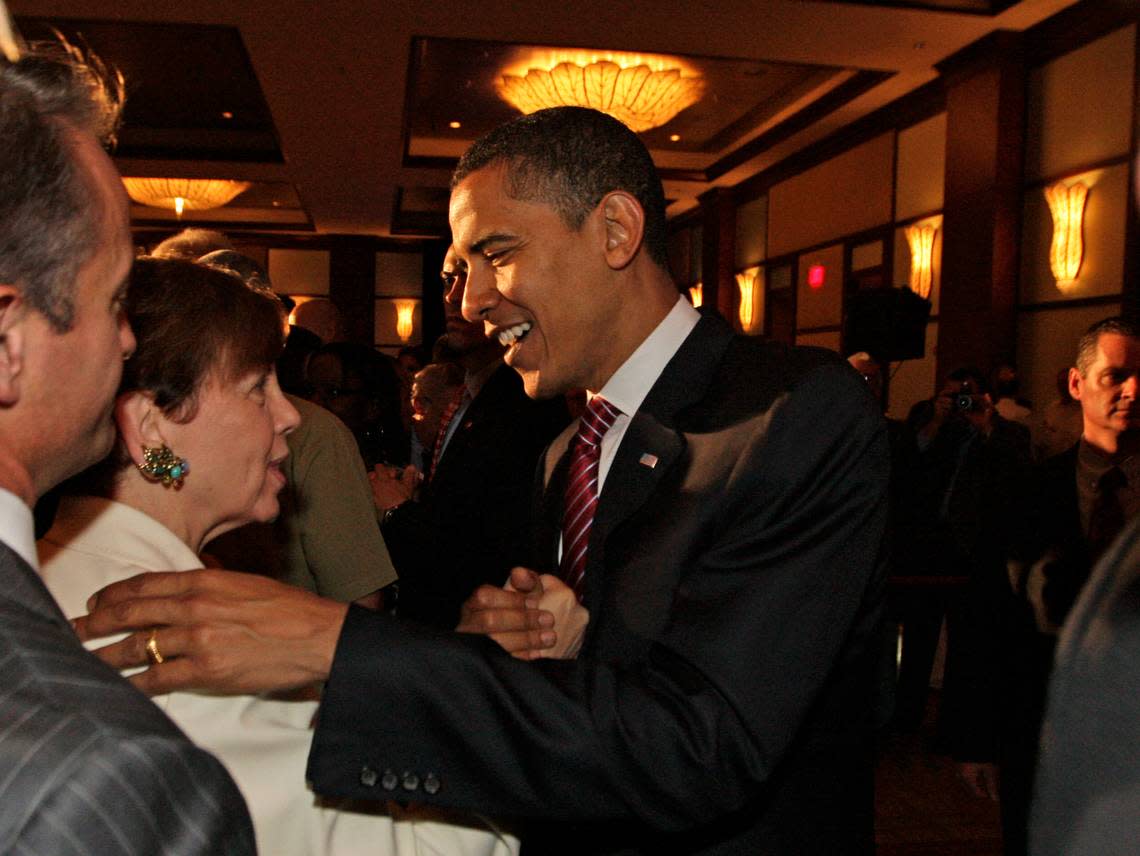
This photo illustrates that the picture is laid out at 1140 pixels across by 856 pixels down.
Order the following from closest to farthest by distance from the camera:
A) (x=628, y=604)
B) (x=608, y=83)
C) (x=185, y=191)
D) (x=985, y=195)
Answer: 1. (x=628, y=604)
2. (x=985, y=195)
3. (x=608, y=83)
4. (x=185, y=191)

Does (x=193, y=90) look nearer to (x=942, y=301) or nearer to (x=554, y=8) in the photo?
(x=554, y=8)

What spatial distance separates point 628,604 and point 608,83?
7.14m

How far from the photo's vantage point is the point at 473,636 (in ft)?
3.62

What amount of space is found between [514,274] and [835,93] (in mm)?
7315

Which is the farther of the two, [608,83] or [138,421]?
[608,83]

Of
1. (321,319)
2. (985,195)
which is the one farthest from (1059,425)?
(321,319)

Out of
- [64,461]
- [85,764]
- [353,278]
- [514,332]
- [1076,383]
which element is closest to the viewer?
[85,764]

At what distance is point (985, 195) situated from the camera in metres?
6.63

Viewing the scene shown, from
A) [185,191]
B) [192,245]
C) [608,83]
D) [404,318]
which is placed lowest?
[192,245]

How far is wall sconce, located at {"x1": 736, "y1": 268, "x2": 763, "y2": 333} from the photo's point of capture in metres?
10.6

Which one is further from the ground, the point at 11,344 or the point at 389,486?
the point at 11,344

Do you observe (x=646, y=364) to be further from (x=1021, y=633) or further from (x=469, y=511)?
(x=469, y=511)

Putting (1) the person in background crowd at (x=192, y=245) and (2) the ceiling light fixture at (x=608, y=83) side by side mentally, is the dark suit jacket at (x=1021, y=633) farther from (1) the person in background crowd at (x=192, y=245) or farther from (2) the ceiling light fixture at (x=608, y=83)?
(2) the ceiling light fixture at (x=608, y=83)

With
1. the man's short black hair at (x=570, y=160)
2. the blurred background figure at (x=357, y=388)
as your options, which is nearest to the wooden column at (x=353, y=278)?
the blurred background figure at (x=357, y=388)
